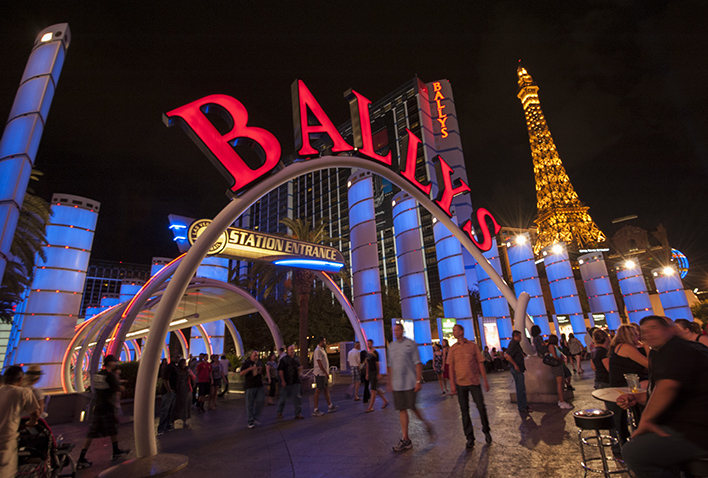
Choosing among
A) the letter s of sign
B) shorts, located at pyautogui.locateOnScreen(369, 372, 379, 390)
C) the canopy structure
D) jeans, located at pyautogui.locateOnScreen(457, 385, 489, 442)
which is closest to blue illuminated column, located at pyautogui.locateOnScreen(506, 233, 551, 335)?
the letter s of sign

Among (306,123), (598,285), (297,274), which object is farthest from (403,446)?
(598,285)

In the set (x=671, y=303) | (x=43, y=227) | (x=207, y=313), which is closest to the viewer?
(x=43, y=227)

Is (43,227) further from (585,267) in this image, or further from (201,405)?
(585,267)

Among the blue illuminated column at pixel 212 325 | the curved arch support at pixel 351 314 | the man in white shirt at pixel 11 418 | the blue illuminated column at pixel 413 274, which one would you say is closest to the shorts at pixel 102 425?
the man in white shirt at pixel 11 418

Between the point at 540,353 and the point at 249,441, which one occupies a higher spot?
the point at 540,353

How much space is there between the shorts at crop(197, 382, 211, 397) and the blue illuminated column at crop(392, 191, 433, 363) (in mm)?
11940

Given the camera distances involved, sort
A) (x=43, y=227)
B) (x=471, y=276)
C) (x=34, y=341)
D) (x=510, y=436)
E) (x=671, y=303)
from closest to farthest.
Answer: (x=510, y=436) → (x=34, y=341) → (x=43, y=227) → (x=671, y=303) → (x=471, y=276)

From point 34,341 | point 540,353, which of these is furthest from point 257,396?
point 34,341

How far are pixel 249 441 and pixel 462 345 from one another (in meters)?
4.68

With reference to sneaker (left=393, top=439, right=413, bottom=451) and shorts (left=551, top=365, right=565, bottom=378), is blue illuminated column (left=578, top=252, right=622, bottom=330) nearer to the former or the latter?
shorts (left=551, top=365, right=565, bottom=378)

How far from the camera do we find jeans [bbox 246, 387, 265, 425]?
29.2 ft

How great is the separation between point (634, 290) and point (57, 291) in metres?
→ 37.5

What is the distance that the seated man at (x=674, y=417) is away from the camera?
238cm

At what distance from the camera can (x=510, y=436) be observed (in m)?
6.03
